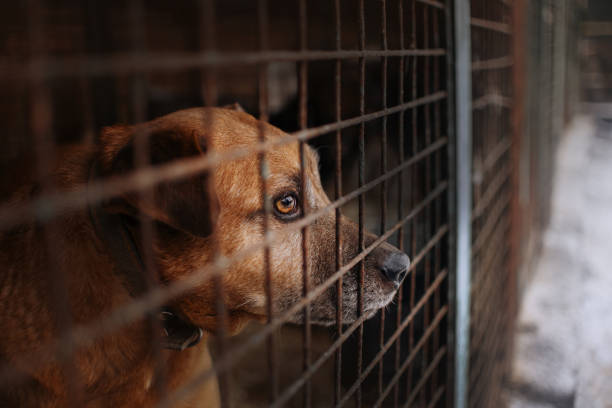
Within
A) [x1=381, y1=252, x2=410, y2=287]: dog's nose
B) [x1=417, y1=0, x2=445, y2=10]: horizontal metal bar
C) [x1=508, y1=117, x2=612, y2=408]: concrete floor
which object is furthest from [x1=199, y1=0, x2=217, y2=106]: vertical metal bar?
[x1=508, y1=117, x2=612, y2=408]: concrete floor

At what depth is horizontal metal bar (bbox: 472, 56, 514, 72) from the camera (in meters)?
2.65

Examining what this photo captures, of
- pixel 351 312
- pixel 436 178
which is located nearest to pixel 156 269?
pixel 351 312

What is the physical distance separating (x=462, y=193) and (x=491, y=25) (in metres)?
1.29

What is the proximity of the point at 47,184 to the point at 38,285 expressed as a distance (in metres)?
1.11

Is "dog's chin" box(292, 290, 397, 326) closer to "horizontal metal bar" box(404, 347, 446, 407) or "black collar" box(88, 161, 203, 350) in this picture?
"horizontal metal bar" box(404, 347, 446, 407)

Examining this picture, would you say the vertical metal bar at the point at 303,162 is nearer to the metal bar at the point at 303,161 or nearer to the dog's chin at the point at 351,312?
the metal bar at the point at 303,161

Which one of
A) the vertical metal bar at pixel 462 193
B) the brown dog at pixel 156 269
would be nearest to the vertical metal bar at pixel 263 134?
the brown dog at pixel 156 269

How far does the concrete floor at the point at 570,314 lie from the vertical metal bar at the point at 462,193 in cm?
134

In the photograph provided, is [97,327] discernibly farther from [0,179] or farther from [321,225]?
[0,179]

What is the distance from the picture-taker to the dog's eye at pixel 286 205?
1.76m

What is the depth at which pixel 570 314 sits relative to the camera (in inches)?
169

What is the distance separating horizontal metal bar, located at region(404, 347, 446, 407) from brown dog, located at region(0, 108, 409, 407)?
365 mm

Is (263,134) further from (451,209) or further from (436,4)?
(451,209)

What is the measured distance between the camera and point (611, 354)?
372 cm
